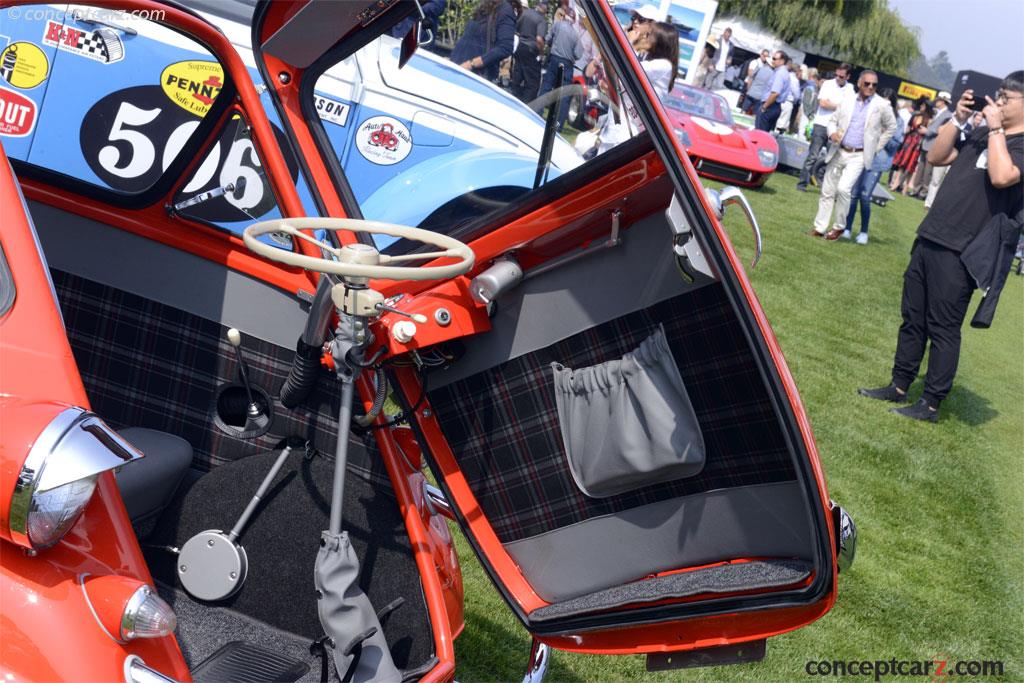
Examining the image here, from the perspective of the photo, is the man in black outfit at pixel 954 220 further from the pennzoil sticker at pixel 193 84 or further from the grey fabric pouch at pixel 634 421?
the pennzoil sticker at pixel 193 84

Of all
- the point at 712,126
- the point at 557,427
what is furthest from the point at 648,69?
the point at 712,126

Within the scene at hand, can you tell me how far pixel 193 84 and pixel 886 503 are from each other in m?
3.85

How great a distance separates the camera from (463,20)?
2098mm

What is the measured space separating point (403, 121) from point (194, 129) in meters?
0.64

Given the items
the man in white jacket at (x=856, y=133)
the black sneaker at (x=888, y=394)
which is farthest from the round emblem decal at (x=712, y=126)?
the black sneaker at (x=888, y=394)

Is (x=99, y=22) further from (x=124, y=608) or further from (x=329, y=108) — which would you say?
(x=124, y=608)

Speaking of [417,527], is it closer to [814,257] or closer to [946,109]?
[814,257]

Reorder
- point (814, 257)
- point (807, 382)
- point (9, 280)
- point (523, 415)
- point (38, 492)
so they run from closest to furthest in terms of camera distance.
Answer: point (38, 492) < point (9, 280) < point (523, 415) < point (807, 382) < point (814, 257)

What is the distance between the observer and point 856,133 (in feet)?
30.8

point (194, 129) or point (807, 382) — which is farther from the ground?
point (194, 129)

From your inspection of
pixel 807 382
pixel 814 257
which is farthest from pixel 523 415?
pixel 814 257

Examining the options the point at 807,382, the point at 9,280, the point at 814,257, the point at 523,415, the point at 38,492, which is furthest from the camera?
the point at 814,257

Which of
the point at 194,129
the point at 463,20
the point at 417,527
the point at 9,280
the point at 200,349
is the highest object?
the point at 463,20

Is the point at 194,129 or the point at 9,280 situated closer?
the point at 9,280
